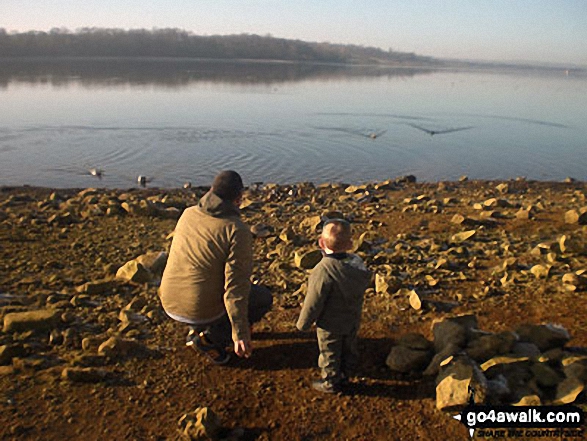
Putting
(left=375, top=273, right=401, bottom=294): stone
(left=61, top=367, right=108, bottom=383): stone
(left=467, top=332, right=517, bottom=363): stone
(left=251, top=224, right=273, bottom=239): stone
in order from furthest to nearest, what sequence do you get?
1. (left=251, top=224, right=273, bottom=239): stone
2. (left=375, top=273, right=401, bottom=294): stone
3. (left=61, top=367, right=108, bottom=383): stone
4. (left=467, top=332, right=517, bottom=363): stone

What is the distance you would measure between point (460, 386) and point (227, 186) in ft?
7.20

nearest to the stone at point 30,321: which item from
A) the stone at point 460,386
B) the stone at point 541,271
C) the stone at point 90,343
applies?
the stone at point 90,343

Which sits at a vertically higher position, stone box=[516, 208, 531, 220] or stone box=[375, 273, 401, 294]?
stone box=[516, 208, 531, 220]

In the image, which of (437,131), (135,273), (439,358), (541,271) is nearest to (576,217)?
(541,271)

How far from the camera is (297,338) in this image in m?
4.54

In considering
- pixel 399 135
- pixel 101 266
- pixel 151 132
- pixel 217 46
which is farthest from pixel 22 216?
pixel 217 46

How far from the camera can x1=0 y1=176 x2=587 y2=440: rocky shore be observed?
3441 millimetres

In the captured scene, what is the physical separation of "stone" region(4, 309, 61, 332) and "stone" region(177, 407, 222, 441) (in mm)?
2034

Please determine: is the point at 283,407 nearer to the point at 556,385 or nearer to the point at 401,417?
the point at 401,417

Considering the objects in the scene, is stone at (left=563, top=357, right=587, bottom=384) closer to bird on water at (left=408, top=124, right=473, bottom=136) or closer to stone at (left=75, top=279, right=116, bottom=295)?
stone at (left=75, top=279, right=116, bottom=295)

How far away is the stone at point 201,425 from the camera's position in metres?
3.28

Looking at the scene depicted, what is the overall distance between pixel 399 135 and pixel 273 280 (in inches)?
748

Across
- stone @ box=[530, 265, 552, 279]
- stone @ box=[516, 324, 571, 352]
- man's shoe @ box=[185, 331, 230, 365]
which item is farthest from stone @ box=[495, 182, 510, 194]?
man's shoe @ box=[185, 331, 230, 365]

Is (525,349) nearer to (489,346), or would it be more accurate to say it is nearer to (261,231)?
(489,346)
